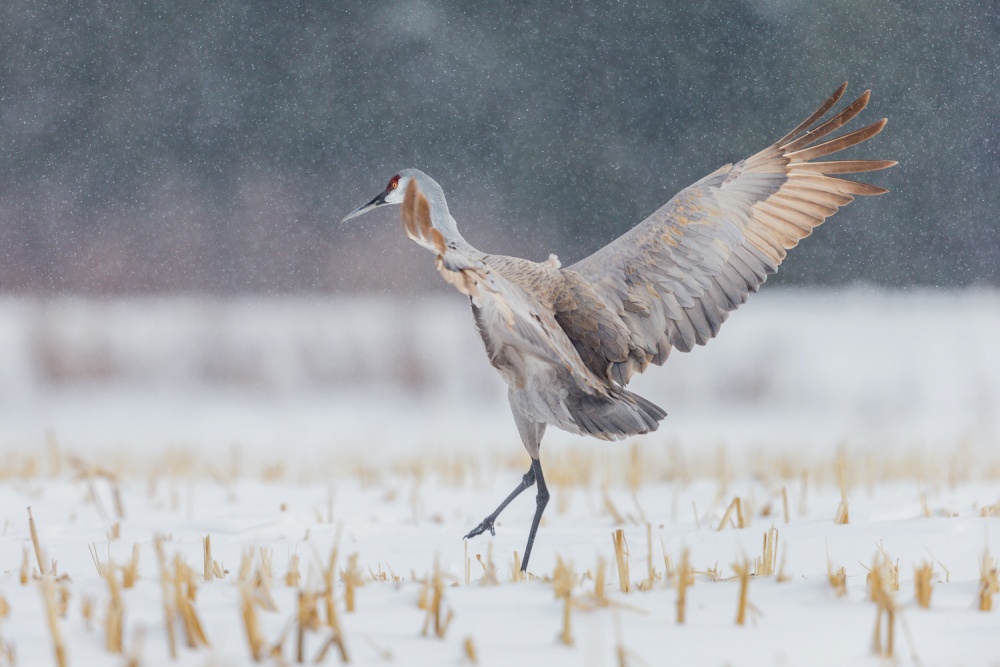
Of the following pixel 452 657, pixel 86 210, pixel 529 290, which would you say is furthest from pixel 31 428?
pixel 452 657

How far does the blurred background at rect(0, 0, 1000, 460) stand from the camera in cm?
1103

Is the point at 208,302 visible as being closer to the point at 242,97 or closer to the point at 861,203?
the point at 242,97

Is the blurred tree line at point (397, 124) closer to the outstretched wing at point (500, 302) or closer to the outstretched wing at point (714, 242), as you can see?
the outstretched wing at point (714, 242)

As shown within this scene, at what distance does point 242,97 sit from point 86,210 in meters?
2.22

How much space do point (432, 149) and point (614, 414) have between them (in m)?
9.54

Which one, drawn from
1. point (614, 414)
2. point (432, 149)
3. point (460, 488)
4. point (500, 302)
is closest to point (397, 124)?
point (432, 149)

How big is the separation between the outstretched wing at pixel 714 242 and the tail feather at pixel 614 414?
0.28 meters

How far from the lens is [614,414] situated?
2.22m

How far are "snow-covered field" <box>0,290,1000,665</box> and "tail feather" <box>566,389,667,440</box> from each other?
27 centimetres

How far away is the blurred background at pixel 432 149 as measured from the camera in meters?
11.0

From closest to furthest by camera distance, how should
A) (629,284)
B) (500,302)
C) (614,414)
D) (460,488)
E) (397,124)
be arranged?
(500,302) → (614,414) → (629,284) → (460,488) → (397,124)

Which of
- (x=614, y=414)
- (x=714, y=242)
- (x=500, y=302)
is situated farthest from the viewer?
(x=714, y=242)

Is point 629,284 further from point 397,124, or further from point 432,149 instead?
point 397,124

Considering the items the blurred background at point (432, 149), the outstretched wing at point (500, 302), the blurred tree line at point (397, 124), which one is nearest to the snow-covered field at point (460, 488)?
the blurred background at point (432, 149)
